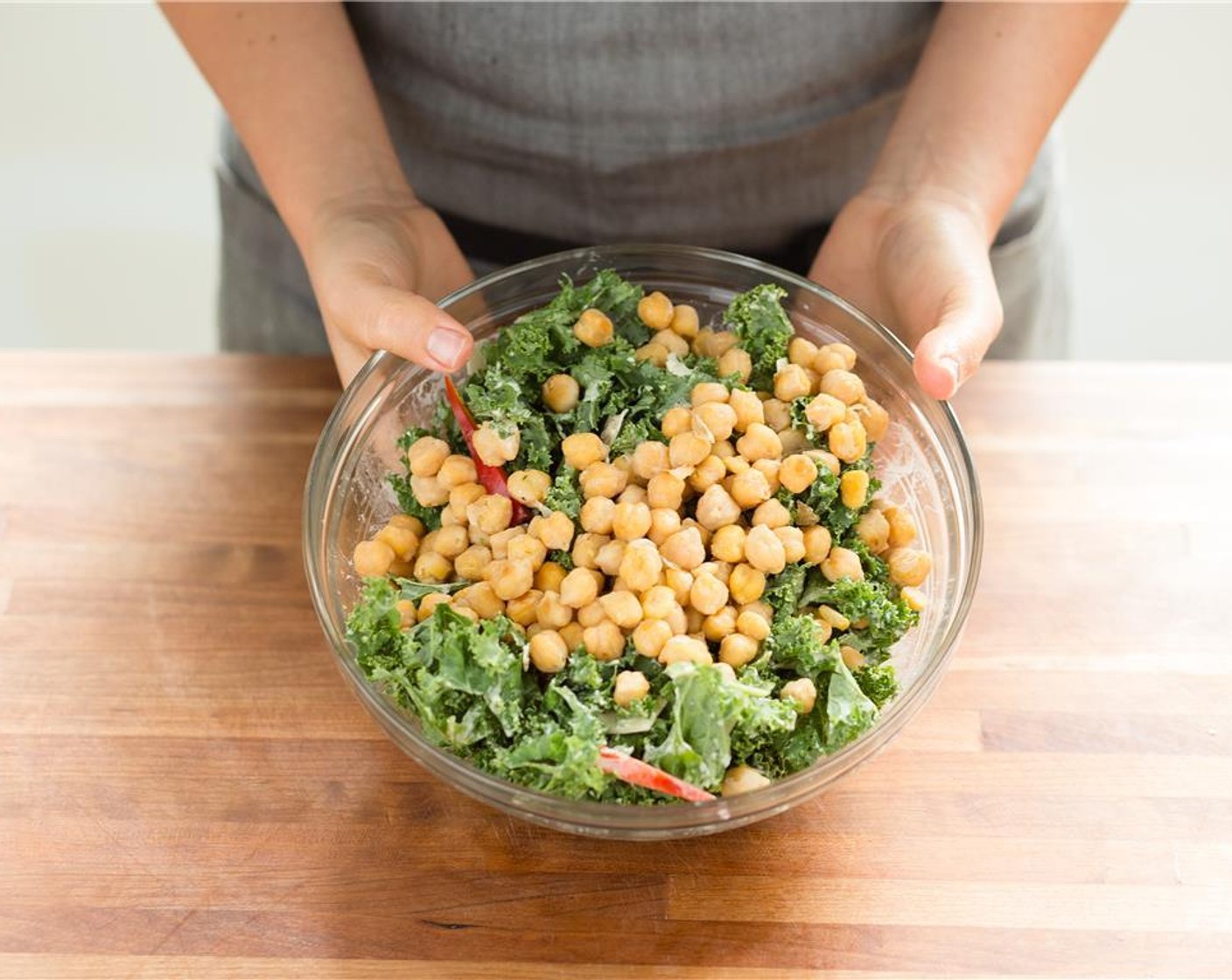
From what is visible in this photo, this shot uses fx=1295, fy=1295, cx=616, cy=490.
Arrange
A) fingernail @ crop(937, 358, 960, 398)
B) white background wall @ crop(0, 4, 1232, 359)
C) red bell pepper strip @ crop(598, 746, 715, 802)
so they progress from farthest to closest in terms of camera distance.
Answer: white background wall @ crop(0, 4, 1232, 359)
fingernail @ crop(937, 358, 960, 398)
red bell pepper strip @ crop(598, 746, 715, 802)

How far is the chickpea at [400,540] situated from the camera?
175cm

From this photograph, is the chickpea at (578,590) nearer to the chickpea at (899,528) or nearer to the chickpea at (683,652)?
the chickpea at (683,652)

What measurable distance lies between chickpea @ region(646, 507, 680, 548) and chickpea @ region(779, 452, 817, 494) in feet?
0.50

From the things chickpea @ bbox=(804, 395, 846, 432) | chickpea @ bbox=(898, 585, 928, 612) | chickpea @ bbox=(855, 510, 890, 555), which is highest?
chickpea @ bbox=(804, 395, 846, 432)

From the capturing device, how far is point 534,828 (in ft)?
5.65

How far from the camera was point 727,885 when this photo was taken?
5.45 feet

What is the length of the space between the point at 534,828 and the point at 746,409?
0.63 m

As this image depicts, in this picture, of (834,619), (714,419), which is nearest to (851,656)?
(834,619)

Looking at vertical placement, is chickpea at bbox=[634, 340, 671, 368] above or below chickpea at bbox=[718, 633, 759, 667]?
above

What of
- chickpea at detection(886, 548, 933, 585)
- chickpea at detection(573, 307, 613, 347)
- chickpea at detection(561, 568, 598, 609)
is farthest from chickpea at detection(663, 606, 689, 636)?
chickpea at detection(573, 307, 613, 347)

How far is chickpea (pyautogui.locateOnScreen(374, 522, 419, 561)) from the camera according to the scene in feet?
5.75

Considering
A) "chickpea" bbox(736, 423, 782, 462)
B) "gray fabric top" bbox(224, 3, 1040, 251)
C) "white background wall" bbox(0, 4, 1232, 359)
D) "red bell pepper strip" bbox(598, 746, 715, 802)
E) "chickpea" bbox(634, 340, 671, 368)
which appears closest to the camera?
"red bell pepper strip" bbox(598, 746, 715, 802)

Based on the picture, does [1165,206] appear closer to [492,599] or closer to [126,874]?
[492,599]

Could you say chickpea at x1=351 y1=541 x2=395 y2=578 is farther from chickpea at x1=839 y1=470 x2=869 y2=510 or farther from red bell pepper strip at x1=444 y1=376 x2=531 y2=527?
chickpea at x1=839 y1=470 x2=869 y2=510
